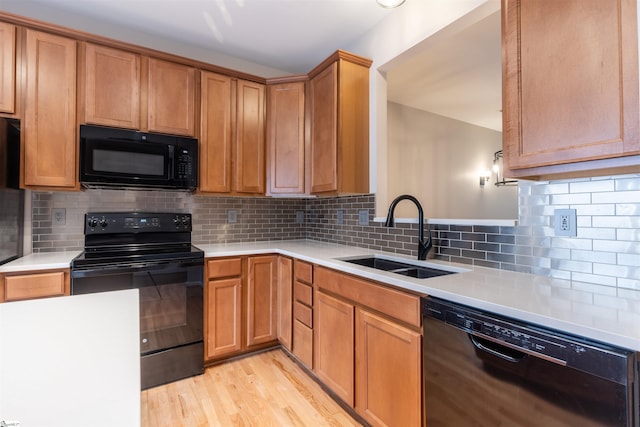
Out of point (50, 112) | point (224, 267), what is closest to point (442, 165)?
point (224, 267)

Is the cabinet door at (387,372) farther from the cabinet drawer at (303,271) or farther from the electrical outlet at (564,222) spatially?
the electrical outlet at (564,222)

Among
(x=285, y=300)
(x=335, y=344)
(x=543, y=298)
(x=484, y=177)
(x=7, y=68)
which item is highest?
(x=7, y=68)

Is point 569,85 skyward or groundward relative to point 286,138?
groundward

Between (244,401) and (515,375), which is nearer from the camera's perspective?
(515,375)

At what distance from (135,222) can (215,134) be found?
951mm

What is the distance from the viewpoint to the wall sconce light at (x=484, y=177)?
4.75 metres

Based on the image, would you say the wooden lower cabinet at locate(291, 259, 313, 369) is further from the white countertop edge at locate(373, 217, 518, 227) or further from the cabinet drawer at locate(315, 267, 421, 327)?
the white countertop edge at locate(373, 217, 518, 227)

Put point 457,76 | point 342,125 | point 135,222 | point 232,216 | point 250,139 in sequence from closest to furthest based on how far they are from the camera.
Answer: point 342,125, point 135,222, point 250,139, point 232,216, point 457,76

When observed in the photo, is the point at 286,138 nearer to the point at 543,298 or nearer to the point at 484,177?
the point at 543,298

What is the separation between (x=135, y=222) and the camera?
2.40m

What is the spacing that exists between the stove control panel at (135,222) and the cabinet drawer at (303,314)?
3.91 ft

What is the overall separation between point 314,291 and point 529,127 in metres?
1.50

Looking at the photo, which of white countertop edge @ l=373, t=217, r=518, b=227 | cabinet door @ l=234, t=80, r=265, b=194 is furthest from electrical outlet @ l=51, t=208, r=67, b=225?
white countertop edge @ l=373, t=217, r=518, b=227

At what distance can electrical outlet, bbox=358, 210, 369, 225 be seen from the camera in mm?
2438
